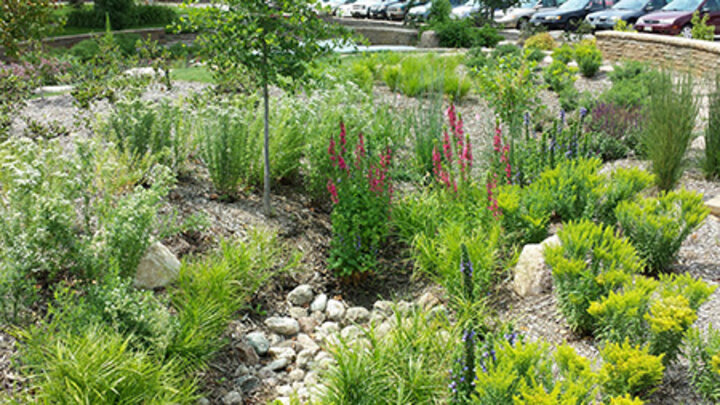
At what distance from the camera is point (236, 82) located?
26.5 ft

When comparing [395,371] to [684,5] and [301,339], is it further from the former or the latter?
[684,5]

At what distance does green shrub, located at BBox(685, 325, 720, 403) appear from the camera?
2643 mm

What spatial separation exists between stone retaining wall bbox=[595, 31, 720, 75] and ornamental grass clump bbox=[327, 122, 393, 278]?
6.36 meters

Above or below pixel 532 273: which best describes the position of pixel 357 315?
below

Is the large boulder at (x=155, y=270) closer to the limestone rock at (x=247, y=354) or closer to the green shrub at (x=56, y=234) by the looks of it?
the green shrub at (x=56, y=234)

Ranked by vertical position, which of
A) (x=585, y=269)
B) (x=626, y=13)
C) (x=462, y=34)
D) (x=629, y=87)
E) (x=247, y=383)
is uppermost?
(x=626, y=13)

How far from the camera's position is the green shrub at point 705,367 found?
2643mm

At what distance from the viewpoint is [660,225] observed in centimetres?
358

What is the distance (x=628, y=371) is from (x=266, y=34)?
349cm

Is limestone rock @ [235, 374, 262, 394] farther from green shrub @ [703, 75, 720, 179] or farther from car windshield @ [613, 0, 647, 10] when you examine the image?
car windshield @ [613, 0, 647, 10]

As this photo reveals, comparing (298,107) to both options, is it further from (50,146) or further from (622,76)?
(622,76)

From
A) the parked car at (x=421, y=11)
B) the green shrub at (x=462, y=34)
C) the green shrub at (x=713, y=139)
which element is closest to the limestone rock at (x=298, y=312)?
the green shrub at (x=713, y=139)

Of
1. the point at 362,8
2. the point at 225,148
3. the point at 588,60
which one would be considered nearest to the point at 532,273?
the point at 225,148

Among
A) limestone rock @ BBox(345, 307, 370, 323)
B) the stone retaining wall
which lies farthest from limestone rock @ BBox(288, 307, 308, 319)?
the stone retaining wall
